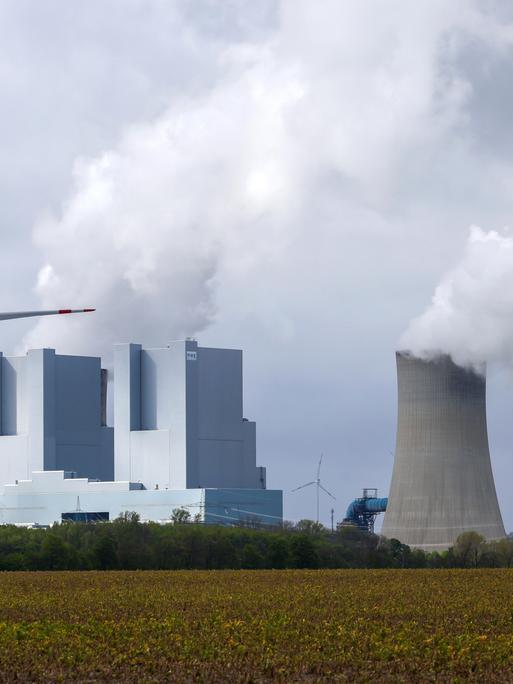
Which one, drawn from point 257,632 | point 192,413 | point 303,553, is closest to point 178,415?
point 192,413

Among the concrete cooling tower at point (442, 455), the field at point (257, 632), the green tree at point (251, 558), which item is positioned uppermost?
the concrete cooling tower at point (442, 455)

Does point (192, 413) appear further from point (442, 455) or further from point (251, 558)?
point (442, 455)

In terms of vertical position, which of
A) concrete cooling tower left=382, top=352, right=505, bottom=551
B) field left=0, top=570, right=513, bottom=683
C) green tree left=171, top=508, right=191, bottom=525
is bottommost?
field left=0, top=570, right=513, bottom=683

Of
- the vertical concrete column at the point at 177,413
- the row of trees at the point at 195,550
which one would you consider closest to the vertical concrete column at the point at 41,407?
the vertical concrete column at the point at 177,413

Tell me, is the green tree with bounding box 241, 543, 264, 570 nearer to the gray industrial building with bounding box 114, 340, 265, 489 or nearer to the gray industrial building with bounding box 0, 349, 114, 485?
the gray industrial building with bounding box 114, 340, 265, 489

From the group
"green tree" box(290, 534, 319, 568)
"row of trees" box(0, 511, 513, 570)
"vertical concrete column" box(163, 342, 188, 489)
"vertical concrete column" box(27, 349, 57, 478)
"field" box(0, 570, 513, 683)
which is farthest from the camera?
"vertical concrete column" box(27, 349, 57, 478)

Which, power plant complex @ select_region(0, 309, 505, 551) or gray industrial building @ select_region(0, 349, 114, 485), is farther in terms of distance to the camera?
gray industrial building @ select_region(0, 349, 114, 485)

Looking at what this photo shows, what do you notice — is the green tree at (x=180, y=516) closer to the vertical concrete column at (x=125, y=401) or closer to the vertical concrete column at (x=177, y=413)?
the vertical concrete column at (x=177, y=413)

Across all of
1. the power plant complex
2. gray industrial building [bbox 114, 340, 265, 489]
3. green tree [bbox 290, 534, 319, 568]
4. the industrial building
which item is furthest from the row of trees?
gray industrial building [bbox 114, 340, 265, 489]
